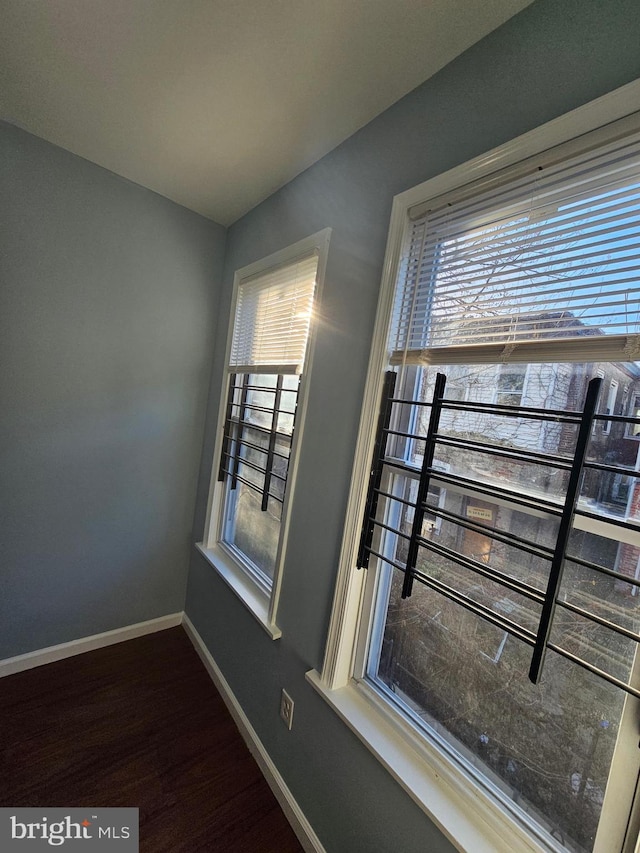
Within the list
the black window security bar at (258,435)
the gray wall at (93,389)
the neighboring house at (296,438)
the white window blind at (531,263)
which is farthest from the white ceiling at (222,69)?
the black window security bar at (258,435)

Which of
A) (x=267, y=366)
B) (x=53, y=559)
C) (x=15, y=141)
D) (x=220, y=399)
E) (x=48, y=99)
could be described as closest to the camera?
(x=48, y=99)

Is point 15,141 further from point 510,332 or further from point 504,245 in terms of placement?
point 510,332

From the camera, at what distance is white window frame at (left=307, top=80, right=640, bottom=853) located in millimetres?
783

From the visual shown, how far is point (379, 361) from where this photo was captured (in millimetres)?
1209

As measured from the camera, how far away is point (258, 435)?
2.03 metres

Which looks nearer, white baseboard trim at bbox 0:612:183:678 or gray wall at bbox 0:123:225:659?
gray wall at bbox 0:123:225:659

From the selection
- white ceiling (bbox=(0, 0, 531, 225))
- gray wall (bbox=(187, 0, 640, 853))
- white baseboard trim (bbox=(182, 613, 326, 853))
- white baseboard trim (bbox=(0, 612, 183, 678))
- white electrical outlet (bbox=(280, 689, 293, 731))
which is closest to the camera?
gray wall (bbox=(187, 0, 640, 853))

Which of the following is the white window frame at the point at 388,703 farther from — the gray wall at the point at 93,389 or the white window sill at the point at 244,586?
the gray wall at the point at 93,389

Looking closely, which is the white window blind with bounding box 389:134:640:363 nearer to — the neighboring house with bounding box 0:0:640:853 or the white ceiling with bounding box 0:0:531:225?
the neighboring house with bounding box 0:0:640:853

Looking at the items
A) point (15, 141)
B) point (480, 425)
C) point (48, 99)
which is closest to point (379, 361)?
point (480, 425)

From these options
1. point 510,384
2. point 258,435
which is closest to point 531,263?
point 510,384

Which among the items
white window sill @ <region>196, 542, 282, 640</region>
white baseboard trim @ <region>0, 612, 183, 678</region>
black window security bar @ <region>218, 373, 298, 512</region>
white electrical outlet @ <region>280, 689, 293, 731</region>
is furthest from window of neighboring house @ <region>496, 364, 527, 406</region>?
white baseboard trim @ <region>0, 612, 183, 678</region>

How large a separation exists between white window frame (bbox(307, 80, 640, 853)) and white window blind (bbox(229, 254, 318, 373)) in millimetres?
509

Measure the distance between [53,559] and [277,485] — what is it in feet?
4.45
